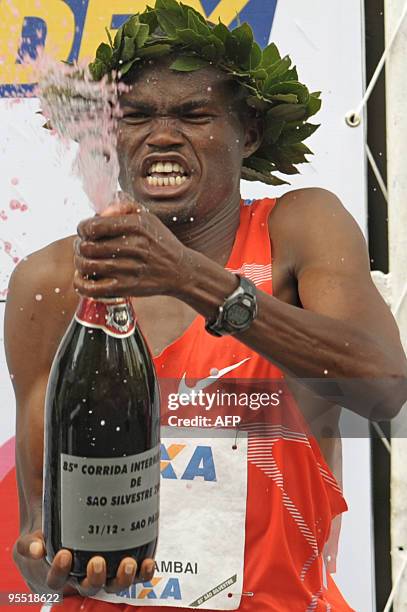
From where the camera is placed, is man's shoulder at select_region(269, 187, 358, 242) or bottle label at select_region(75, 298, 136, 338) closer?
bottle label at select_region(75, 298, 136, 338)

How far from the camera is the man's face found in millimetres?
1057

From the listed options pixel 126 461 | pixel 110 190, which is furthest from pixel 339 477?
pixel 110 190

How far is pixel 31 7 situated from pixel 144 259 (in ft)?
1.35

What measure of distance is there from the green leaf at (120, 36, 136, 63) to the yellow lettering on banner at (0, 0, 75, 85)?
90mm

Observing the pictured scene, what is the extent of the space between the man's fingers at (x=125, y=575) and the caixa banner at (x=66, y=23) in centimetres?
57

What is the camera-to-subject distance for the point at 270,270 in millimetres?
1110

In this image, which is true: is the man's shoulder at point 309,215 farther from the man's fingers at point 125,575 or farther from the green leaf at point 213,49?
the man's fingers at point 125,575

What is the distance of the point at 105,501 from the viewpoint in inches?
37.1

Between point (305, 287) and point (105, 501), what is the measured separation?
36 centimetres

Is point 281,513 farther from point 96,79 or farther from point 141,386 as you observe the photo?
point 96,79

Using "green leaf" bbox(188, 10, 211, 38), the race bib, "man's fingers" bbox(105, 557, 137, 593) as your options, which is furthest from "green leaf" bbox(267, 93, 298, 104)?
"man's fingers" bbox(105, 557, 137, 593)

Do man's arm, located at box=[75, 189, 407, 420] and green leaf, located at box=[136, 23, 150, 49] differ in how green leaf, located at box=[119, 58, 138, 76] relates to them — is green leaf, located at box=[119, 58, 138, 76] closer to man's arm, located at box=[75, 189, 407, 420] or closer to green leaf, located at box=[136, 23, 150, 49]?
green leaf, located at box=[136, 23, 150, 49]

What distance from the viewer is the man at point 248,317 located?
1.05m

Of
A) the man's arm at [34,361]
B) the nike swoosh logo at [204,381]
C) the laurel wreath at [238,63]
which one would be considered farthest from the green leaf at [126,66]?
the nike swoosh logo at [204,381]
